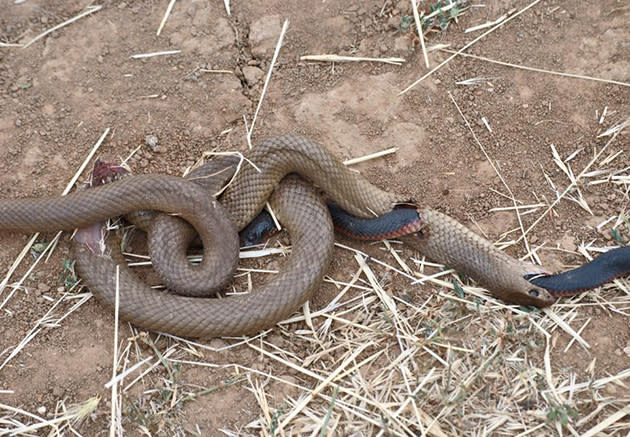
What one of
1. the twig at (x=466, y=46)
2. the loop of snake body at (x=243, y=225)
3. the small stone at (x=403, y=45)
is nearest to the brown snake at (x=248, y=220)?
the loop of snake body at (x=243, y=225)

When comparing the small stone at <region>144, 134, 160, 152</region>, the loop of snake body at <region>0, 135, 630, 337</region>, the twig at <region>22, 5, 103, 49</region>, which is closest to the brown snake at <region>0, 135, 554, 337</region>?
the loop of snake body at <region>0, 135, 630, 337</region>

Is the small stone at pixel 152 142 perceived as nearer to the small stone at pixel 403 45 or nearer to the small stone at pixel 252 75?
the small stone at pixel 252 75

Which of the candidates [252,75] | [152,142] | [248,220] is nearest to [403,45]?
[252,75]

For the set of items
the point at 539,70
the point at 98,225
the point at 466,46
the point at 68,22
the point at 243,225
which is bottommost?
the point at 243,225

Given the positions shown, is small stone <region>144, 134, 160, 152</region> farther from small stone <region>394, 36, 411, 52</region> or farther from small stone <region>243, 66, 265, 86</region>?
small stone <region>394, 36, 411, 52</region>

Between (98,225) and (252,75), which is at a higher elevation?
(252,75)

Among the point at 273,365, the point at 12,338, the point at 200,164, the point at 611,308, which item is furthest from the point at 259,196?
the point at 611,308

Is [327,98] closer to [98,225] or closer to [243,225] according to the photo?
[243,225]
